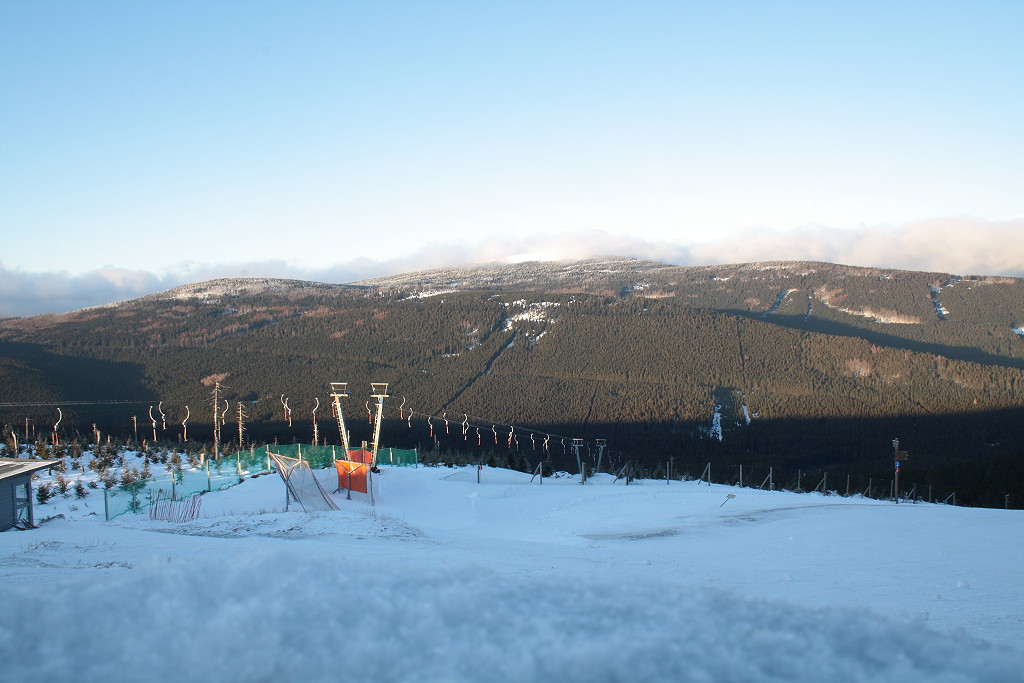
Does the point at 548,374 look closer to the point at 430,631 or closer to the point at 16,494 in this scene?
the point at 16,494

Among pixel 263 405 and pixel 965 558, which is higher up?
pixel 965 558

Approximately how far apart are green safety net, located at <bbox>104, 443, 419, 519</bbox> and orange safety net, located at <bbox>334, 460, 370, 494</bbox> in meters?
1.26

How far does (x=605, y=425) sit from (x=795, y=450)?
84.5 ft

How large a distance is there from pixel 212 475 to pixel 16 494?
11.8 meters

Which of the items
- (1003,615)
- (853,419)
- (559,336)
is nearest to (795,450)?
(853,419)

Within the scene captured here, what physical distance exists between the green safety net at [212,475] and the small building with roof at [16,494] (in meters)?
1.76

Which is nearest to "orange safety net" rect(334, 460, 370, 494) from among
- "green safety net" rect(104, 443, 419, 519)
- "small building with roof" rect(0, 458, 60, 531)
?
"green safety net" rect(104, 443, 419, 519)

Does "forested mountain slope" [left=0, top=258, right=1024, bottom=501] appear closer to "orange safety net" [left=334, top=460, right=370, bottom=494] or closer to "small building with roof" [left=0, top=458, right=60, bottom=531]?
"orange safety net" [left=334, top=460, right=370, bottom=494]

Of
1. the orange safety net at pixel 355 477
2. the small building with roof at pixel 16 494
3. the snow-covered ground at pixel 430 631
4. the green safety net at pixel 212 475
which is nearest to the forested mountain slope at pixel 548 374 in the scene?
the green safety net at pixel 212 475

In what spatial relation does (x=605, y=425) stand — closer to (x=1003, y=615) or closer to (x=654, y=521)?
(x=654, y=521)

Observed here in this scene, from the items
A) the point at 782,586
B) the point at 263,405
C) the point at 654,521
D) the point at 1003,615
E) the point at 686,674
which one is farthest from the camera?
the point at 263,405

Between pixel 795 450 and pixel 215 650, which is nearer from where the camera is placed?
pixel 215 650

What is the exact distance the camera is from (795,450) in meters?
82.2

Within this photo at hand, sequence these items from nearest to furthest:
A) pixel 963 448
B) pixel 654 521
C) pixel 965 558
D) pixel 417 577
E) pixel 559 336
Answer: pixel 417 577 < pixel 965 558 < pixel 654 521 < pixel 963 448 < pixel 559 336
